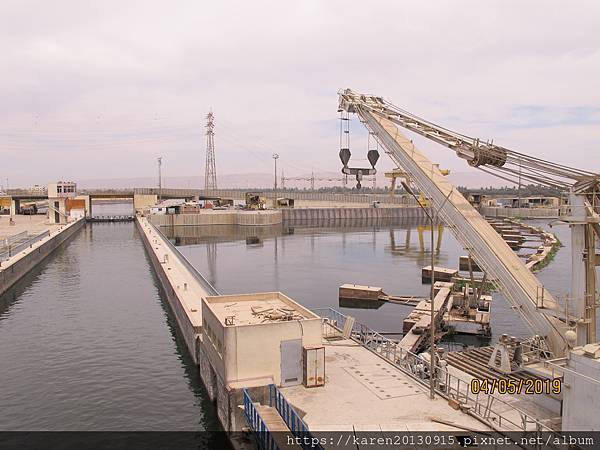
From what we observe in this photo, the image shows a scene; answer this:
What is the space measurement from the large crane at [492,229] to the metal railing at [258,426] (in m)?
11.5

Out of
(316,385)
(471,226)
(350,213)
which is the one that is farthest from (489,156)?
(350,213)

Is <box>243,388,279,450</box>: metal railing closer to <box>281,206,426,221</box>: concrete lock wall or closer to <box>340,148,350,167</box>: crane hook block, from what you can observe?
<box>340,148,350,167</box>: crane hook block

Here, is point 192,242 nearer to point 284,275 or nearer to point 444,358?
point 284,275

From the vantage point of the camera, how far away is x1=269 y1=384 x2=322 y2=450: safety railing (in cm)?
1521

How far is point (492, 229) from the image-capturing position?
26.8 metres

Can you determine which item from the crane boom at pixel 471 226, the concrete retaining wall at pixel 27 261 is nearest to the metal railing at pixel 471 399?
the crane boom at pixel 471 226

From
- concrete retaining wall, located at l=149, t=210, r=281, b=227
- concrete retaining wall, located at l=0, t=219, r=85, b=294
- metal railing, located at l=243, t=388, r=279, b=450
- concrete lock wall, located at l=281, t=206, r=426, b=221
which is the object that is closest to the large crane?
metal railing, located at l=243, t=388, r=279, b=450

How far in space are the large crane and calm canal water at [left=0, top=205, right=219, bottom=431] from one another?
15.2 metres

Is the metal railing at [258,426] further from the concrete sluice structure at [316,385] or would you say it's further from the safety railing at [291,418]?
the safety railing at [291,418]

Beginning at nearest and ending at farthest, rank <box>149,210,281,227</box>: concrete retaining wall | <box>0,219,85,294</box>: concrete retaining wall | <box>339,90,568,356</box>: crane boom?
<box>339,90,568,356</box>: crane boom
<box>0,219,85,294</box>: concrete retaining wall
<box>149,210,281,227</box>: concrete retaining wall

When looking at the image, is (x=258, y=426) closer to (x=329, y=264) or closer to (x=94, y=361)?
(x=94, y=361)

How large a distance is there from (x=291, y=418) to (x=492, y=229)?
15430mm

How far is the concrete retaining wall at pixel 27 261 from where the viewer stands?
52.0m
